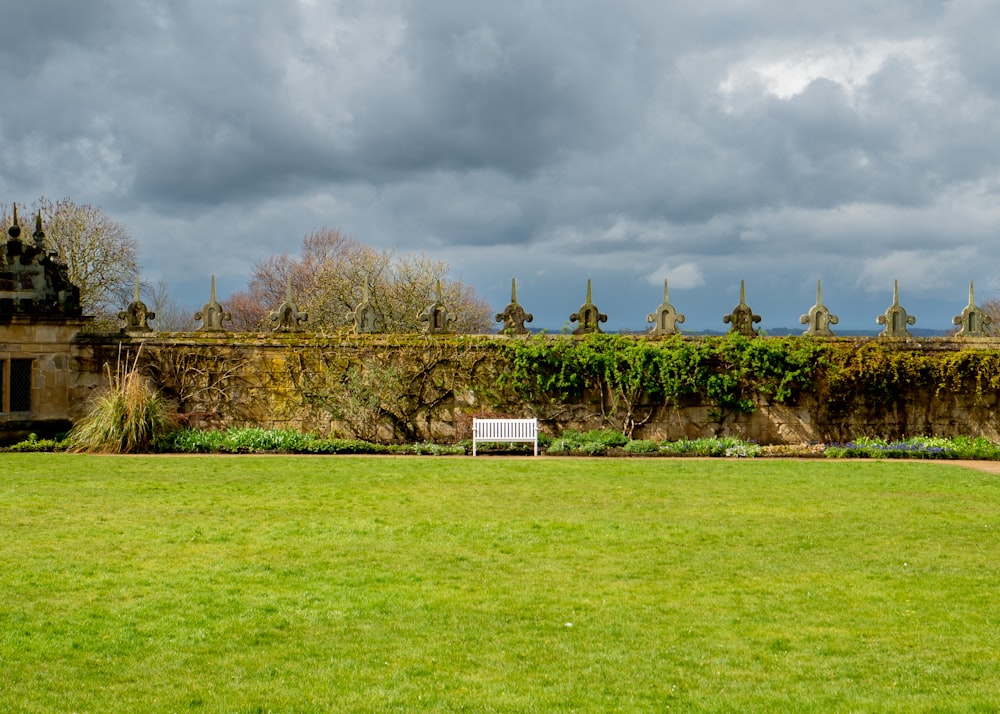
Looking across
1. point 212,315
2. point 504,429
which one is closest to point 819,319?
point 504,429

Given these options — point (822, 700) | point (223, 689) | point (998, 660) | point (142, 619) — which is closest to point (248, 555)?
point (142, 619)

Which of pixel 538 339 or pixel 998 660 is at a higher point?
pixel 538 339

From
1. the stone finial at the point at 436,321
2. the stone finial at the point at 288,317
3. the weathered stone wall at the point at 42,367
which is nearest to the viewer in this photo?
the weathered stone wall at the point at 42,367

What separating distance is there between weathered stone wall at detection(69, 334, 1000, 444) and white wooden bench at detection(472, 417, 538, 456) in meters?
1.73

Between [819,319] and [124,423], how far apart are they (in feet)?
47.4

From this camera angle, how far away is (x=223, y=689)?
255 inches

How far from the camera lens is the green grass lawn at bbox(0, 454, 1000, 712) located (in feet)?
21.2

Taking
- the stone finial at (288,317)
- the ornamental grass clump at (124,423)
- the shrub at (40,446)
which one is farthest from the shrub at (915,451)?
the shrub at (40,446)

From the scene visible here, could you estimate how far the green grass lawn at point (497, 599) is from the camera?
255 inches

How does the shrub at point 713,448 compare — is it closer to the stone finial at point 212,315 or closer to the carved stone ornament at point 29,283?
the stone finial at point 212,315

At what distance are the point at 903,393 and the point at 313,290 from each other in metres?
34.1

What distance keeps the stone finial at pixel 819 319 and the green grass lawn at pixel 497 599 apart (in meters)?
8.25

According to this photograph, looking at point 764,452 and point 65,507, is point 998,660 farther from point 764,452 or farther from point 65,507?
point 764,452

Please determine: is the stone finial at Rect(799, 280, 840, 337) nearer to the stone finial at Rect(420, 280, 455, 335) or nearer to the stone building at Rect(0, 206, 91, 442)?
the stone finial at Rect(420, 280, 455, 335)
